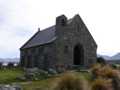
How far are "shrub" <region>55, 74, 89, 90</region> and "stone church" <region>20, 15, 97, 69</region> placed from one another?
3992 cm

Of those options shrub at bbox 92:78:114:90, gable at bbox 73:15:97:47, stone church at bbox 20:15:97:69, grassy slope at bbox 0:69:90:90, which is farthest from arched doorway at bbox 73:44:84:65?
shrub at bbox 92:78:114:90

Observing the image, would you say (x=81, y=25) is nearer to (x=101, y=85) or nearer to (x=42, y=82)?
(x=42, y=82)

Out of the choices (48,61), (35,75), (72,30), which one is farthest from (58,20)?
(35,75)

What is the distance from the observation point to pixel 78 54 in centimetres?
5494

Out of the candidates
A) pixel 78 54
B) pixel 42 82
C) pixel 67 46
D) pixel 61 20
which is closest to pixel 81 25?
pixel 61 20

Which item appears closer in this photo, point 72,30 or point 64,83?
point 64,83

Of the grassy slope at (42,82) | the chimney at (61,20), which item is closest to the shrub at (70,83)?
the grassy slope at (42,82)

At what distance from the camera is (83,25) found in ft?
176

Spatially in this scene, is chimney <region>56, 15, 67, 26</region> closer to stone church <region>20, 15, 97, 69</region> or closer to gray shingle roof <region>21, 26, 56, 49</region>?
stone church <region>20, 15, 97, 69</region>

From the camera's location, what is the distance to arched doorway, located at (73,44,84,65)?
5395cm

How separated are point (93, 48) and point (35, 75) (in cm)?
2074

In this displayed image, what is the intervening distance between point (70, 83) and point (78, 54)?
44902mm

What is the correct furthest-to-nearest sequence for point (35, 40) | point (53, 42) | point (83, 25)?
point (35, 40), point (83, 25), point (53, 42)

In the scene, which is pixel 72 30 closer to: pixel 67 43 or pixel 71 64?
pixel 67 43
